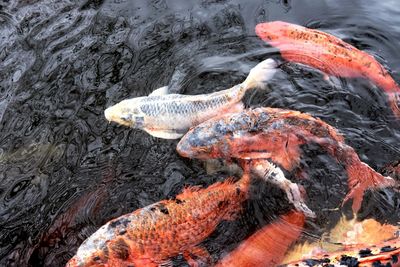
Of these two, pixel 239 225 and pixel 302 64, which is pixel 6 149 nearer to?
→ pixel 239 225

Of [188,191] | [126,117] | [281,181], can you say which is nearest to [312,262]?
[281,181]

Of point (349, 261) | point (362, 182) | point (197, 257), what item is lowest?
point (197, 257)

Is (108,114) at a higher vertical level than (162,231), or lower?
higher

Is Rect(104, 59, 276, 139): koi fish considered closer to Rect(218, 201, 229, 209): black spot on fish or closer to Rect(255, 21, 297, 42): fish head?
Rect(255, 21, 297, 42): fish head

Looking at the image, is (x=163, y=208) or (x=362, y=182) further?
(x=362, y=182)

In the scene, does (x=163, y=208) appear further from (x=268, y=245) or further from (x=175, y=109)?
(x=175, y=109)

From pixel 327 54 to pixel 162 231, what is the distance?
3918 mm

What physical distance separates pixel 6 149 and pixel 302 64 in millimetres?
4557

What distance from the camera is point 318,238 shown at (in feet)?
18.4

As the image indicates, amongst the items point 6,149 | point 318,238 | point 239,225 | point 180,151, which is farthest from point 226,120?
point 6,149

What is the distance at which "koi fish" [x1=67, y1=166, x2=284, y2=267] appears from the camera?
16.6ft

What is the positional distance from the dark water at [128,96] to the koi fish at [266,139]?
22cm

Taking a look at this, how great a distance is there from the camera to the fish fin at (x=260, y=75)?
7.00 metres

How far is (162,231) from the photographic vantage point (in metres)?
5.24
